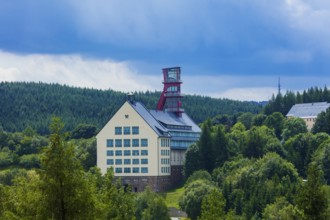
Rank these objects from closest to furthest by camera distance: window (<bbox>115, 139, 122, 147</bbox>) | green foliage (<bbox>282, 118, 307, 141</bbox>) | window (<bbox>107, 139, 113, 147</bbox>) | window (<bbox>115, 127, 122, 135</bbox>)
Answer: window (<bbox>115, 127, 122, 135</bbox>)
window (<bbox>115, 139, 122, 147</bbox>)
window (<bbox>107, 139, 113, 147</bbox>)
green foliage (<bbox>282, 118, 307, 141</bbox>)

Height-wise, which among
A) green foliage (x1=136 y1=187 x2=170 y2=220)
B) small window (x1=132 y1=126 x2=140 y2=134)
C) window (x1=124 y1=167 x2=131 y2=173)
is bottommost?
green foliage (x1=136 y1=187 x2=170 y2=220)

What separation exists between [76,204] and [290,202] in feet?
197

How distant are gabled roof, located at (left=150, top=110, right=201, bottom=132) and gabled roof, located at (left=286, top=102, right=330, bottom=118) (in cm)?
4549

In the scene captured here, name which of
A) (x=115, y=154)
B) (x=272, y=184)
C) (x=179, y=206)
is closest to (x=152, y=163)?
(x=115, y=154)

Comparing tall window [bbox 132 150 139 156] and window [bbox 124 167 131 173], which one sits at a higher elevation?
tall window [bbox 132 150 139 156]

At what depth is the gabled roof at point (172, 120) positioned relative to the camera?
407 feet

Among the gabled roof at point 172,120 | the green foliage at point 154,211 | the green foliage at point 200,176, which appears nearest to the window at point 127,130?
the gabled roof at point 172,120

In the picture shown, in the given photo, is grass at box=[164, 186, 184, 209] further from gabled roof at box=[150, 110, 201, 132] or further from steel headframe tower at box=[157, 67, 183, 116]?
steel headframe tower at box=[157, 67, 183, 116]

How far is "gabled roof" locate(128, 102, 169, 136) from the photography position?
11738 centimetres

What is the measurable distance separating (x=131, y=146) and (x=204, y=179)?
15.8 meters

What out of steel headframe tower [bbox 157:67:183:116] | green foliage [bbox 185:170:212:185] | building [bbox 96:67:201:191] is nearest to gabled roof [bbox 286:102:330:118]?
steel headframe tower [bbox 157:67:183:116]

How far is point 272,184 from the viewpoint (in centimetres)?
9456

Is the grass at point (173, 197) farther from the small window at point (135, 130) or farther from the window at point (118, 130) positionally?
the window at point (118, 130)

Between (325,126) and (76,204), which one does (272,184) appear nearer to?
(325,126)
